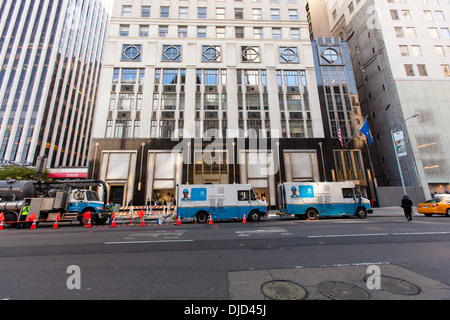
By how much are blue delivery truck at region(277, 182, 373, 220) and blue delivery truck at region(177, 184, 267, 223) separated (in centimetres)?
221

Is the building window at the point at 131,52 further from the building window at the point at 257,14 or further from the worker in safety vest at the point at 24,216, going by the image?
the worker in safety vest at the point at 24,216

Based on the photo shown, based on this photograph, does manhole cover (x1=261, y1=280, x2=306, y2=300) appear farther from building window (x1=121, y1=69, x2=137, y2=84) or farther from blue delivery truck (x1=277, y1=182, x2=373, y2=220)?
building window (x1=121, y1=69, x2=137, y2=84)

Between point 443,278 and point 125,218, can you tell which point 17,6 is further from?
point 443,278

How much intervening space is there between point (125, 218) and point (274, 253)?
1588cm

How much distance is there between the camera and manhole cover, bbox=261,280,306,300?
3.10m

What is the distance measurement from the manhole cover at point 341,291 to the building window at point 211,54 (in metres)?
34.1

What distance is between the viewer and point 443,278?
378 cm

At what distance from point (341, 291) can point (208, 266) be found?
277 centimetres

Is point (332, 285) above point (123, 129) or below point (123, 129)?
below

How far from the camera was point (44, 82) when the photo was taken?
52750 millimetres

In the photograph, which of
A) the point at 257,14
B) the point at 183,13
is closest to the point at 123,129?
the point at 183,13

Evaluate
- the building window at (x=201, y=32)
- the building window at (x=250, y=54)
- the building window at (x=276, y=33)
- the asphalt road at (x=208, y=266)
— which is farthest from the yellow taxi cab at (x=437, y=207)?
the building window at (x=201, y=32)

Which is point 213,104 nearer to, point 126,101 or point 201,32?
point 126,101
